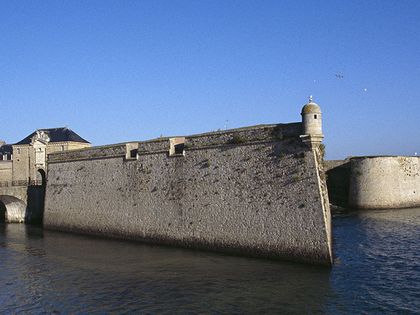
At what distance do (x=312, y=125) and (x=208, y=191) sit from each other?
5.91 meters

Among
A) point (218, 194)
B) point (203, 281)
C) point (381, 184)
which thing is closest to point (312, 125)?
point (218, 194)

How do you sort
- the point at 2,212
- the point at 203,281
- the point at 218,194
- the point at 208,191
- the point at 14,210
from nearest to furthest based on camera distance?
the point at 203,281 → the point at 218,194 → the point at 208,191 → the point at 14,210 → the point at 2,212

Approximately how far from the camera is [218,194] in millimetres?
19172

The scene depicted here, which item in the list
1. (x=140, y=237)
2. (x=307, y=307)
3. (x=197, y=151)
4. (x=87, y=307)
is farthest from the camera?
(x=140, y=237)

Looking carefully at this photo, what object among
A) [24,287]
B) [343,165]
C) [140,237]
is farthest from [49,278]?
[343,165]

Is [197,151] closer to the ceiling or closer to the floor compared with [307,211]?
closer to the ceiling

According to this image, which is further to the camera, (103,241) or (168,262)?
(103,241)

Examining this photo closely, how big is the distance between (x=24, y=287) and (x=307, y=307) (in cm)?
1008

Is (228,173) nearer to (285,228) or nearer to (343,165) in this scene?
(285,228)

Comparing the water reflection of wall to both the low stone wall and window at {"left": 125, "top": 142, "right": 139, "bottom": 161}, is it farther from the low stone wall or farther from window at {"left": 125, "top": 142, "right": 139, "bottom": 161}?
the low stone wall

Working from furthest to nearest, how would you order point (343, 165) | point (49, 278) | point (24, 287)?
point (343, 165) → point (49, 278) → point (24, 287)

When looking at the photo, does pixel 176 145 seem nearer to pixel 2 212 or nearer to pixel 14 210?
pixel 14 210

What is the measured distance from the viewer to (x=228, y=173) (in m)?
19.0

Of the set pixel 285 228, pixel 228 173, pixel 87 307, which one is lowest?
pixel 87 307
